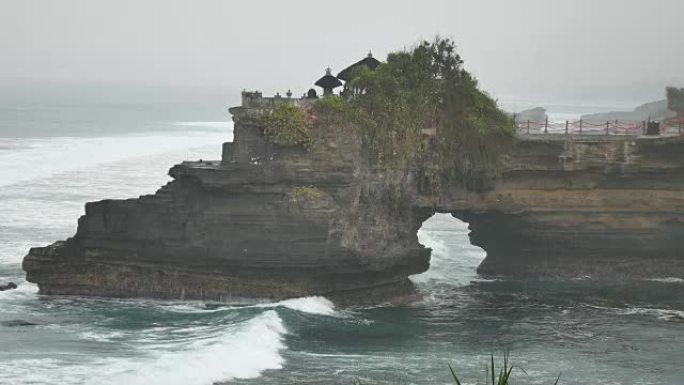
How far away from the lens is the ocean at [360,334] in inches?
1098

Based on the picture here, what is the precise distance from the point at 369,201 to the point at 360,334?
5.59 m

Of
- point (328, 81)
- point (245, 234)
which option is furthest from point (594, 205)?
point (245, 234)

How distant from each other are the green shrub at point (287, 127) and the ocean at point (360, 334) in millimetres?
5212

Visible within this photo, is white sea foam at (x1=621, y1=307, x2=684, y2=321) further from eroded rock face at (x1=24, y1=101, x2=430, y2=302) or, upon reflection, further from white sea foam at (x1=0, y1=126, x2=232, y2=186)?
white sea foam at (x1=0, y1=126, x2=232, y2=186)

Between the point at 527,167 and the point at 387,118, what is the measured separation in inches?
232

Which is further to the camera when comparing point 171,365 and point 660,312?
point 660,312

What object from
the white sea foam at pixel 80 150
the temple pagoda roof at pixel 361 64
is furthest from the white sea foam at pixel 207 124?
the temple pagoda roof at pixel 361 64

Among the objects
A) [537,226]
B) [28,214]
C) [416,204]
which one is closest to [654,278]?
[537,226]

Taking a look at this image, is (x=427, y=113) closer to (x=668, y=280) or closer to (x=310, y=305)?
(x=310, y=305)

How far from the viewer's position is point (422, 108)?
124 ft

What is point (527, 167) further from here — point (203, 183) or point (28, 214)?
point (28, 214)

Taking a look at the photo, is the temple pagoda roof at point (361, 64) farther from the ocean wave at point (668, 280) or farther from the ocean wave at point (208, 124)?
the ocean wave at point (208, 124)

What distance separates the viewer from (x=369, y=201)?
36375 mm

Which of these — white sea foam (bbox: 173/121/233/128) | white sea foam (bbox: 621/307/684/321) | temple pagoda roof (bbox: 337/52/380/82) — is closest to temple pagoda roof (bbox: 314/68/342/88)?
temple pagoda roof (bbox: 337/52/380/82)
